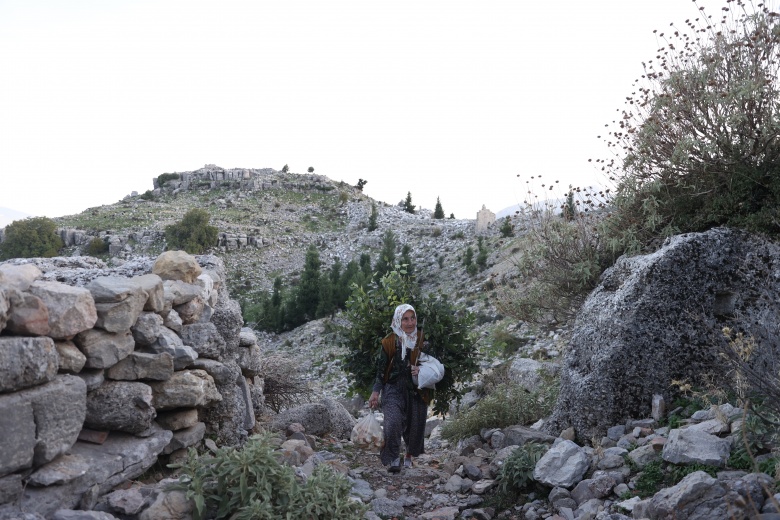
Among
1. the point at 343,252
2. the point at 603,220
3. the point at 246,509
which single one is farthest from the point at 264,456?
the point at 343,252

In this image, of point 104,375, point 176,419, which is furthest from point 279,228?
point 104,375

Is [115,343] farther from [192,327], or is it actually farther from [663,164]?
[663,164]

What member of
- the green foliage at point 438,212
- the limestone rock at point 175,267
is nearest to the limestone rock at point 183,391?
the limestone rock at point 175,267

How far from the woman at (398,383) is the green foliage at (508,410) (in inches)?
51.0

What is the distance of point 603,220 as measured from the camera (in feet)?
25.8

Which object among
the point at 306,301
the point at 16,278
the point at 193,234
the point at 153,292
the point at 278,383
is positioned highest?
the point at 193,234

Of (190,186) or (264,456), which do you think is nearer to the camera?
(264,456)

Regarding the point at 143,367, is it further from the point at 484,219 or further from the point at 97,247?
the point at 97,247

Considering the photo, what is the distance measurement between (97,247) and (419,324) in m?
47.5

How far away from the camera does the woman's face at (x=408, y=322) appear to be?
262 inches

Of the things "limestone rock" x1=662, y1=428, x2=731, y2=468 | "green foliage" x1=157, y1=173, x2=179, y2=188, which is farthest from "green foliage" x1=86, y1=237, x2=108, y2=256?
"limestone rock" x1=662, y1=428, x2=731, y2=468

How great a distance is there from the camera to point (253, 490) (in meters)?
4.10

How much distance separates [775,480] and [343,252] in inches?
1936

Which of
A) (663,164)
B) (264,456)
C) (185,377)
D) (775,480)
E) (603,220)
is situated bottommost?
(775,480)
